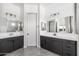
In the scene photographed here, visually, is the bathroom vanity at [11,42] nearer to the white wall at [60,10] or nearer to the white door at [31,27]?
the white door at [31,27]

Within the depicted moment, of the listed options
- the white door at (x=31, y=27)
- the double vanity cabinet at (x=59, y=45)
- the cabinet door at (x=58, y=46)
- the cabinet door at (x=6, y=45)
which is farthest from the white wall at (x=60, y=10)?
the cabinet door at (x=6, y=45)

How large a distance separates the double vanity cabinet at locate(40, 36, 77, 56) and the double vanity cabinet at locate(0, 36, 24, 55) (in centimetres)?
83

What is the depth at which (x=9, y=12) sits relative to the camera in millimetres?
2217

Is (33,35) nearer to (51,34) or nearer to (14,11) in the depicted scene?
(51,34)

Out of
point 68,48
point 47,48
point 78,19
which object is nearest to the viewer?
point 78,19

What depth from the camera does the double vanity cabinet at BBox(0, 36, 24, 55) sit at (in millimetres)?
1996

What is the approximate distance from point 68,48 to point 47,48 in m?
0.90

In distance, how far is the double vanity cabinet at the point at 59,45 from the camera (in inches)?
68.0

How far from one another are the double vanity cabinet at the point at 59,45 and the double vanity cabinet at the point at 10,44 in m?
0.83

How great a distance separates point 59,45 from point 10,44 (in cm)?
148

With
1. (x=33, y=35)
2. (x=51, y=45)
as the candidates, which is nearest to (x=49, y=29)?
(x=51, y=45)

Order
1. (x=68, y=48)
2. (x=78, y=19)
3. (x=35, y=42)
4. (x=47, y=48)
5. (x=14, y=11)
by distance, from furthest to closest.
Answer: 1. (x=35, y=42)
2. (x=47, y=48)
3. (x=14, y=11)
4. (x=68, y=48)
5. (x=78, y=19)

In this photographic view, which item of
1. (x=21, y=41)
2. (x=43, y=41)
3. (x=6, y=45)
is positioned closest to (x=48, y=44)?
(x=43, y=41)

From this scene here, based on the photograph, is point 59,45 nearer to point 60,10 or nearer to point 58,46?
point 58,46
